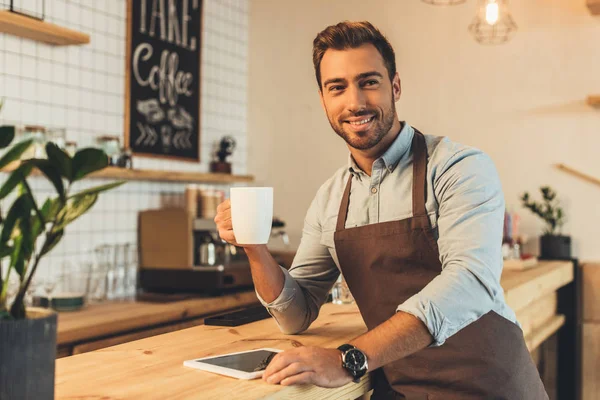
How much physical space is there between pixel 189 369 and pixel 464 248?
66cm

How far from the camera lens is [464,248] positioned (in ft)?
5.32

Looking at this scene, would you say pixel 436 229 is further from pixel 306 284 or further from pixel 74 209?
pixel 74 209

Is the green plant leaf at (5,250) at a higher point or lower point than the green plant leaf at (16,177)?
lower

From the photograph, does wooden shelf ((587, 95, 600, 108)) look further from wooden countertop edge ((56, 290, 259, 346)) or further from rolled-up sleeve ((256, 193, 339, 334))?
rolled-up sleeve ((256, 193, 339, 334))

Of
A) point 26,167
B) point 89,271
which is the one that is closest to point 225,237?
point 26,167

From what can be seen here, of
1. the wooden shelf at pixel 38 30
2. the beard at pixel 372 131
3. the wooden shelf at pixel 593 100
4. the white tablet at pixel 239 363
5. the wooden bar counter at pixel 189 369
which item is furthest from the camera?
the wooden shelf at pixel 593 100

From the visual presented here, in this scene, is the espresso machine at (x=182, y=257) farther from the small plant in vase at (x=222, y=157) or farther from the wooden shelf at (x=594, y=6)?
the wooden shelf at (x=594, y=6)

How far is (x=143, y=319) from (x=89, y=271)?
61cm

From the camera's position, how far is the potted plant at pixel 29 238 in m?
0.97

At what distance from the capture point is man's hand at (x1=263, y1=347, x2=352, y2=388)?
1.34 meters

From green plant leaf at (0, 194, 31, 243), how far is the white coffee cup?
609 mm

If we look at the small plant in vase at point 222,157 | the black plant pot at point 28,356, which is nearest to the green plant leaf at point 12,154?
the black plant pot at point 28,356

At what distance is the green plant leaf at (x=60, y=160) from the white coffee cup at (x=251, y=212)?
1.98 ft

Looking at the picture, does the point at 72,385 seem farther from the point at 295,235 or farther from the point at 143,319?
the point at 295,235
